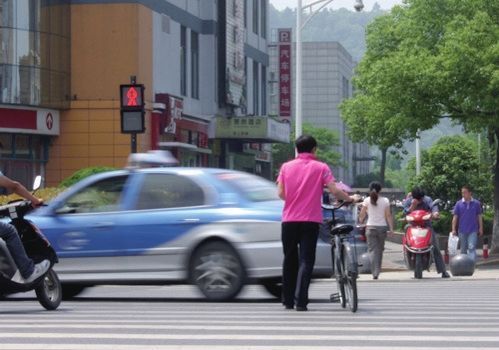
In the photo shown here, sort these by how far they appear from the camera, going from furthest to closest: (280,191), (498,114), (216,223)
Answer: (498,114) < (216,223) < (280,191)

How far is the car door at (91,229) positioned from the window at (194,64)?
133ft

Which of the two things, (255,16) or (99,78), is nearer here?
(99,78)

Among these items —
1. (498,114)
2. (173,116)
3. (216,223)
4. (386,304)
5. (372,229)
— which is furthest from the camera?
(173,116)

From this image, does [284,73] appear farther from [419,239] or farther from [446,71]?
[419,239]

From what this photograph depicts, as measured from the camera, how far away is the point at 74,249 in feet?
55.2

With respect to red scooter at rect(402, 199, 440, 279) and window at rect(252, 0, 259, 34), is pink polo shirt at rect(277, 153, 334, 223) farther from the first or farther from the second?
window at rect(252, 0, 259, 34)

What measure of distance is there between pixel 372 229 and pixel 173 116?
26572 millimetres

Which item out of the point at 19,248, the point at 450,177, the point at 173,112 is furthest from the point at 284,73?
the point at 19,248

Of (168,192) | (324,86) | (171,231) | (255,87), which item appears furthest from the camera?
(324,86)


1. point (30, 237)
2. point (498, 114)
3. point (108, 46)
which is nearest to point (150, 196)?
point (30, 237)

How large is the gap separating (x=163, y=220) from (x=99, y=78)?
32.6m

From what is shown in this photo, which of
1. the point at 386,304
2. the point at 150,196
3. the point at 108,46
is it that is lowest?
the point at 386,304

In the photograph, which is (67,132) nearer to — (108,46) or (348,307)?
(108,46)

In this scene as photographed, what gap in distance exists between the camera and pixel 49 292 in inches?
550
